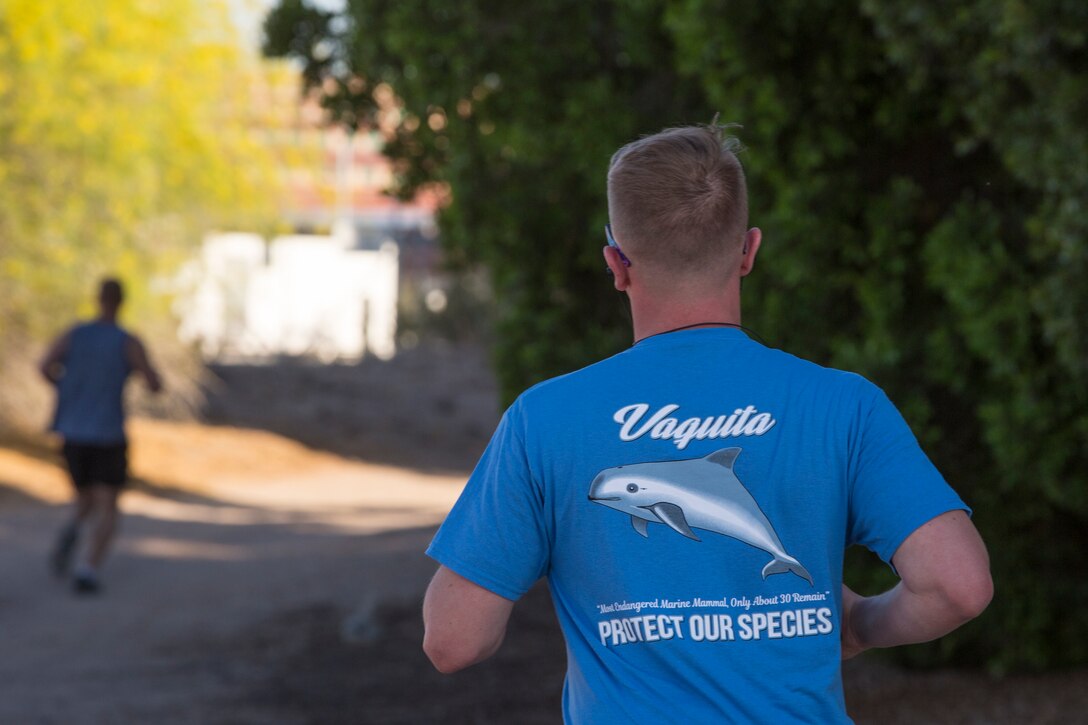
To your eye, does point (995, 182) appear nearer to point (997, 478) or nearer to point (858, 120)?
point (858, 120)

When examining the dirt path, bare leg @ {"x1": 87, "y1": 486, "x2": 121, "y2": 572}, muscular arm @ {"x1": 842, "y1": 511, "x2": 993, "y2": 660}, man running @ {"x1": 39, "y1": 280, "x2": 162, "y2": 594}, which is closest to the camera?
muscular arm @ {"x1": 842, "y1": 511, "x2": 993, "y2": 660}

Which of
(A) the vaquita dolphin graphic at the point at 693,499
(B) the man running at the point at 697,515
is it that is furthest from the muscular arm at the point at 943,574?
(A) the vaquita dolphin graphic at the point at 693,499

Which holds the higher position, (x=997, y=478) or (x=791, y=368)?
(x=791, y=368)

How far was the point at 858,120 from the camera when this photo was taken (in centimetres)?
602

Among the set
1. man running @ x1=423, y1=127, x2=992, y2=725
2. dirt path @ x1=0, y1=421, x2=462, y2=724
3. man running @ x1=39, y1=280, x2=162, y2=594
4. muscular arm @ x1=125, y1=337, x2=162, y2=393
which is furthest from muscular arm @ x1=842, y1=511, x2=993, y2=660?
man running @ x1=39, y1=280, x2=162, y2=594

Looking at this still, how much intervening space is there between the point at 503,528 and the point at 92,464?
328 inches

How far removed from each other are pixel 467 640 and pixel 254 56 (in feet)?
51.7

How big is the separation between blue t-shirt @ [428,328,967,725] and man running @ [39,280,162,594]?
808cm

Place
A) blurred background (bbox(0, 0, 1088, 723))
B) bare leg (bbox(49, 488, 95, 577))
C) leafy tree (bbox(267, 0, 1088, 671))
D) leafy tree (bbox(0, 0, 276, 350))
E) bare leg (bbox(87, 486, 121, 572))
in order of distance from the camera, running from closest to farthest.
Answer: leafy tree (bbox(267, 0, 1088, 671)) → blurred background (bbox(0, 0, 1088, 723)) → bare leg (bbox(87, 486, 121, 572)) → bare leg (bbox(49, 488, 95, 577)) → leafy tree (bbox(0, 0, 276, 350))

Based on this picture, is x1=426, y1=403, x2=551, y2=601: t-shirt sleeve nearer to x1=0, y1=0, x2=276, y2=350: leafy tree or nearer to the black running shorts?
the black running shorts

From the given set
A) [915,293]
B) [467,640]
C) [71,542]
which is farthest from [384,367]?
[467,640]

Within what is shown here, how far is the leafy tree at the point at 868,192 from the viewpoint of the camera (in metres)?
5.06

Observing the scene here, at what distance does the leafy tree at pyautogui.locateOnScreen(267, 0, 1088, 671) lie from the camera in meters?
5.06

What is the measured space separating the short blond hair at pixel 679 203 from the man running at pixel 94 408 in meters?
8.09
